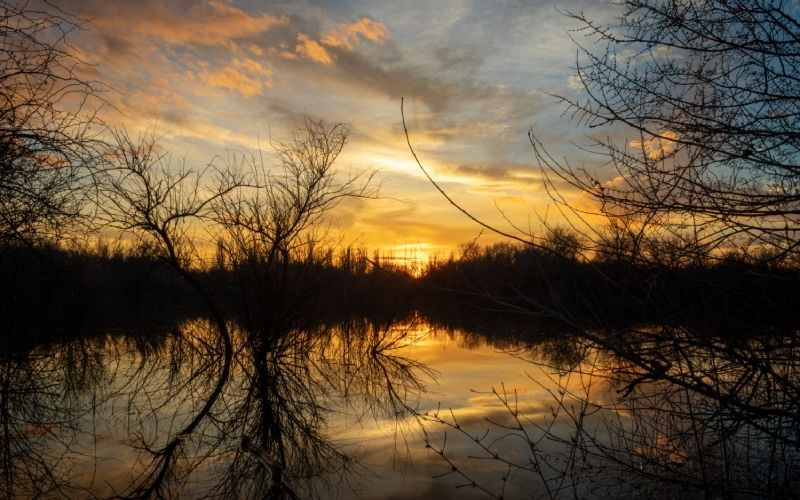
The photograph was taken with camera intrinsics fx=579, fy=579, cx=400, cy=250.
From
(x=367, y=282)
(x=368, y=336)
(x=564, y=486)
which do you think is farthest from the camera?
(x=367, y=282)

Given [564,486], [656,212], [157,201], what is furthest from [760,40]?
[157,201]

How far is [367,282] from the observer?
33.9 metres

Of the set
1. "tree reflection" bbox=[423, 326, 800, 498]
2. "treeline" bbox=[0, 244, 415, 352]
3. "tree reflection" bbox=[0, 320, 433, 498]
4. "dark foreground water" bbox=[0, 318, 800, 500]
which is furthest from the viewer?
"treeline" bbox=[0, 244, 415, 352]

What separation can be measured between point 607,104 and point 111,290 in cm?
3604

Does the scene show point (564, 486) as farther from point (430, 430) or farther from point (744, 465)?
point (430, 430)

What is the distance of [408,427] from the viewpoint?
6.62 meters

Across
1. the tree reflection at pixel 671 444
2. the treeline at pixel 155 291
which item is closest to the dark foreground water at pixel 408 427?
the tree reflection at pixel 671 444

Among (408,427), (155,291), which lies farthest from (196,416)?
(155,291)

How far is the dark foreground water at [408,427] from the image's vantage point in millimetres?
3178

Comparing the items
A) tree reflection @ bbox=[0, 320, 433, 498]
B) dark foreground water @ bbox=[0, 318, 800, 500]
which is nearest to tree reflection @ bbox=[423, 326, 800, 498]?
dark foreground water @ bbox=[0, 318, 800, 500]

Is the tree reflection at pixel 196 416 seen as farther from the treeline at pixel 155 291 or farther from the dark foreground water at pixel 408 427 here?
the treeline at pixel 155 291

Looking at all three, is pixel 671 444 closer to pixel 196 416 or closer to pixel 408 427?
pixel 408 427

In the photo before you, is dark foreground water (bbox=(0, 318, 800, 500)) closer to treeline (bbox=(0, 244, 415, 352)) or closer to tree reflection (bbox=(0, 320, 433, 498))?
tree reflection (bbox=(0, 320, 433, 498))

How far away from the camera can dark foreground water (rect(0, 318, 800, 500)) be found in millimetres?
3178
